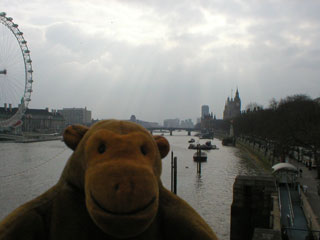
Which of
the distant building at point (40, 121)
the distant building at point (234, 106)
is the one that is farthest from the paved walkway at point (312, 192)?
the distant building at point (234, 106)

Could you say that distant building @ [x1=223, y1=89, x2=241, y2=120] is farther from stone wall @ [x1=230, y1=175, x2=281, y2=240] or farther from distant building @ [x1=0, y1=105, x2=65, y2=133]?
stone wall @ [x1=230, y1=175, x2=281, y2=240]

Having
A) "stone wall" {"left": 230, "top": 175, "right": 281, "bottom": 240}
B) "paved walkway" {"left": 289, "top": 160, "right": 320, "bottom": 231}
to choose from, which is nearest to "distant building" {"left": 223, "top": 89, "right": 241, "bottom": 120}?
"paved walkway" {"left": 289, "top": 160, "right": 320, "bottom": 231}

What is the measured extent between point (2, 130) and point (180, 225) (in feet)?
226

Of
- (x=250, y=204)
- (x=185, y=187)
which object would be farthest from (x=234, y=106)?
(x=250, y=204)

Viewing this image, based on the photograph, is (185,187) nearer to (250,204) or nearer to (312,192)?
(312,192)

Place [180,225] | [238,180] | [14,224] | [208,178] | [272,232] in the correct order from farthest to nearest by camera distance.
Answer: [208,178]
[238,180]
[272,232]
[180,225]
[14,224]

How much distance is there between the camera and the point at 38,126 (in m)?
93.5

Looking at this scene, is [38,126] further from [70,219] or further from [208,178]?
[70,219]

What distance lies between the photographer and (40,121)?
309 ft

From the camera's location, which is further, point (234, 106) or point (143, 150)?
point (234, 106)

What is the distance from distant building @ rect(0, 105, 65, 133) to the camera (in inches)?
3376

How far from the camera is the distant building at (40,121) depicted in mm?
85750

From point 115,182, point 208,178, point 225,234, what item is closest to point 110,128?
point 115,182

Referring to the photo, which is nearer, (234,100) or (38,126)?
(38,126)
